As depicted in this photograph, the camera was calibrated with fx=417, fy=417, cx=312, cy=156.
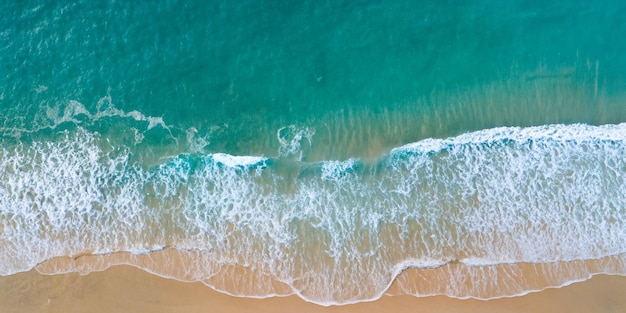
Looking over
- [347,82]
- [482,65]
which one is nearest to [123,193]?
[347,82]

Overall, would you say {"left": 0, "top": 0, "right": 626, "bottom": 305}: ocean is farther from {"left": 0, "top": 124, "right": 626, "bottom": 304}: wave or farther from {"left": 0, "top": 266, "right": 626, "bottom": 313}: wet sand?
{"left": 0, "top": 266, "right": 626, "bottom": 313}: wet sand

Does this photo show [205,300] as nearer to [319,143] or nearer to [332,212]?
[332,212]

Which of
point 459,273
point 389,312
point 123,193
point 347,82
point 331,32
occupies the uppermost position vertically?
point 331,32

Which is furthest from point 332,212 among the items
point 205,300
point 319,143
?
point 205,300

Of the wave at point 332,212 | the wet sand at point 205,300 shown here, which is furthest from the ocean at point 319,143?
the wet sand at point 205,300

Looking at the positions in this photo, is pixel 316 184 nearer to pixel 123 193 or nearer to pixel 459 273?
pixel 459 273

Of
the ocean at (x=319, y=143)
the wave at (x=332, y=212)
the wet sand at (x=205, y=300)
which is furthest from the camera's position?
the ocean at (x=319, y=143)

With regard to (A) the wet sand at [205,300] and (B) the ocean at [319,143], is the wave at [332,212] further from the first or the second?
(A) the wet sand at [205,300]
